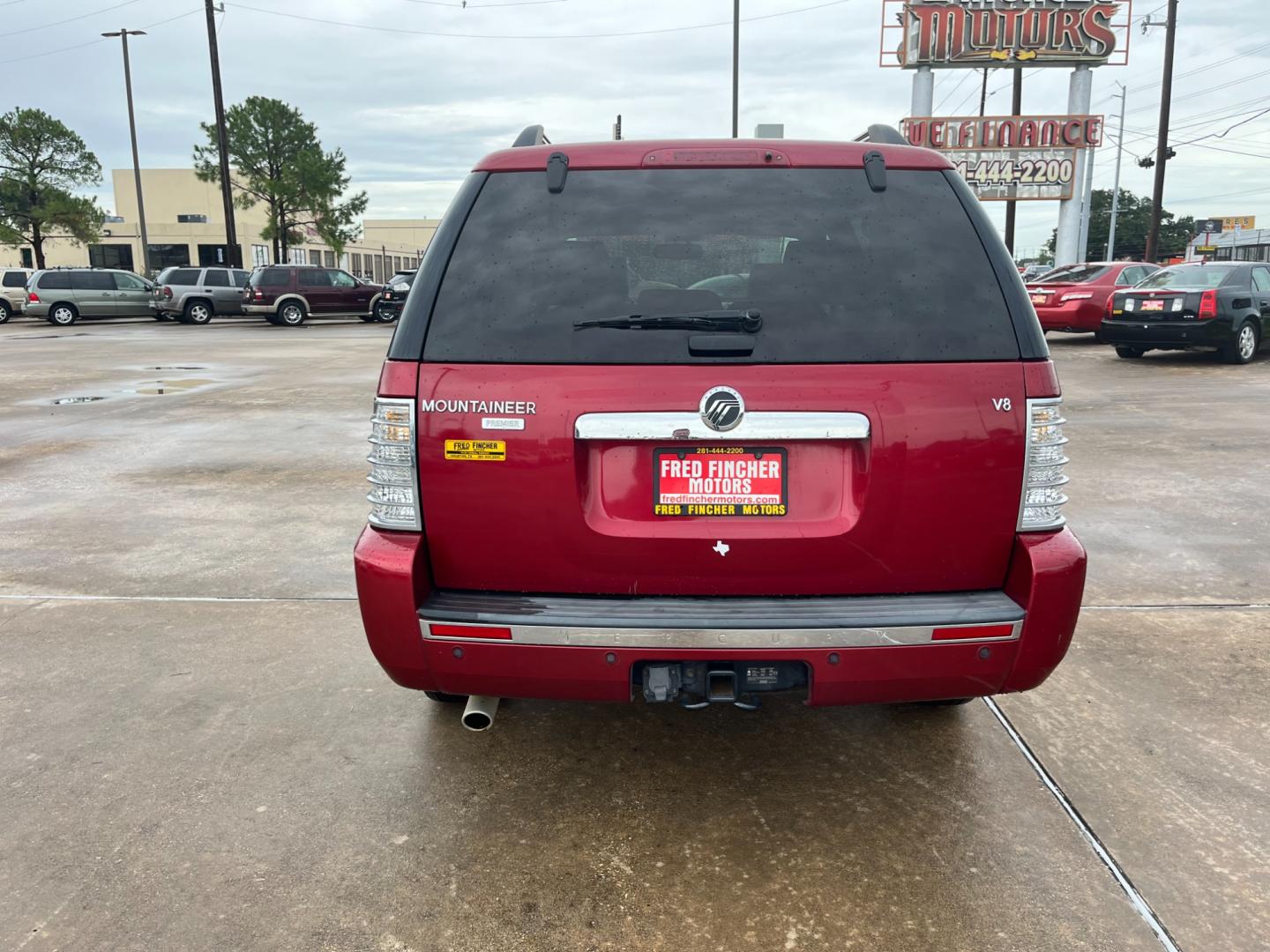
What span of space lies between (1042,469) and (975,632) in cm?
48

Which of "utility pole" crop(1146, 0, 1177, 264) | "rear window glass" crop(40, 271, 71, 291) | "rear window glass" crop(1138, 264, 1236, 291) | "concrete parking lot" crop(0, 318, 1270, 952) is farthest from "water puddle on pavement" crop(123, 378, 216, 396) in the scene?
"utility pole" crop(1146, 0, 1177, 264)

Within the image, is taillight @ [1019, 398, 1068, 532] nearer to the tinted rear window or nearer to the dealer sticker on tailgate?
the dealer sticker on tailgate

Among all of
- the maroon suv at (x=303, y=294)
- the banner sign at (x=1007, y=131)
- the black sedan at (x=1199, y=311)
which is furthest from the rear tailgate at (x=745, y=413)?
the maroon suv at (x=303, y=294)

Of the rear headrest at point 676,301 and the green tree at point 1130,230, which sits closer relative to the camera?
the rear headrest at point 676,301

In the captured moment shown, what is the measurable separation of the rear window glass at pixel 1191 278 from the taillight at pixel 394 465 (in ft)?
50.2

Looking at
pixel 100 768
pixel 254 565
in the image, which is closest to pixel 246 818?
pixel 100 768

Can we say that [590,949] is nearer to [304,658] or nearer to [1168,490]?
[304,658]

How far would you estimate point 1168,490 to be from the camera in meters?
7.11

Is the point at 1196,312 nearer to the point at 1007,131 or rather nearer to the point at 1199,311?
the point at 1199,311

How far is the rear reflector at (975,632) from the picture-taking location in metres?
2.64

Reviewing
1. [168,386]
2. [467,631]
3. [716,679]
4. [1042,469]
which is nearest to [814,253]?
[1042,469]

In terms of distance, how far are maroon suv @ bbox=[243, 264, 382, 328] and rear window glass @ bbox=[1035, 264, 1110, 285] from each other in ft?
66.1

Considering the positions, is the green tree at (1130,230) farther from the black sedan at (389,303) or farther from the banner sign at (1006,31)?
the black sedan at (389,303)

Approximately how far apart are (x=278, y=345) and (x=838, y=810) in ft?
68.8
